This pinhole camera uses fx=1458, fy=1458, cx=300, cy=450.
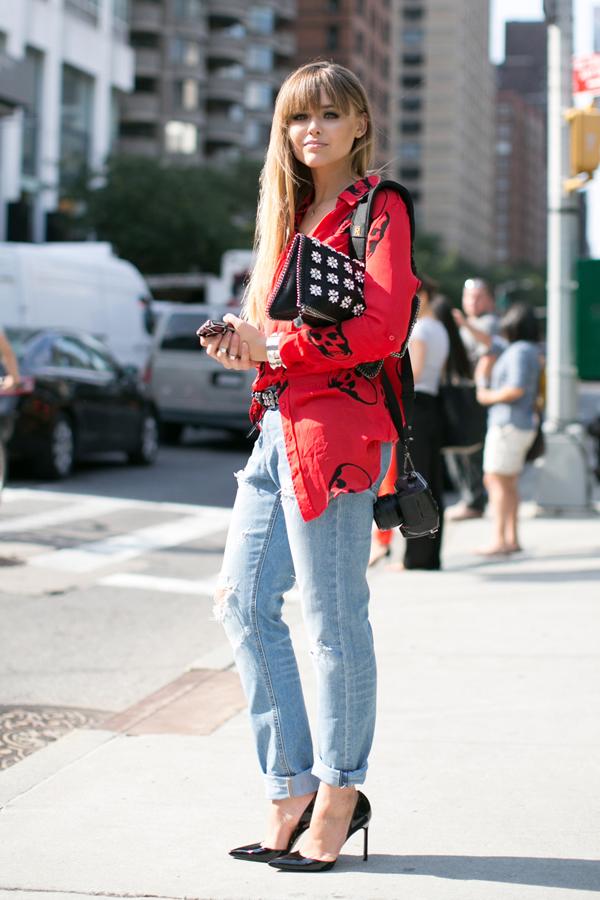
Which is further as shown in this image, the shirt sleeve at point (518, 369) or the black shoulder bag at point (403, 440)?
the shirt sleeve at point (518, 369)

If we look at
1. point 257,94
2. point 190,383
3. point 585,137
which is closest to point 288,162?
point 585,137

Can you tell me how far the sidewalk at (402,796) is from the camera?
132 inches

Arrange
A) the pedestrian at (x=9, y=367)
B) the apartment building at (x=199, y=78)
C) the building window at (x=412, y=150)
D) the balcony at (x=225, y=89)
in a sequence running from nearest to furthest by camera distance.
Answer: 1. the pedestrian at (x=9, y=367)
2. the apartment building at (x=199, y=78)
3. the balcony at (x=225, y=89)
4. the building window at (x=412, y=150)

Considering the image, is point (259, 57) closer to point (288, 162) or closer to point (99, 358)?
point (99, 358)

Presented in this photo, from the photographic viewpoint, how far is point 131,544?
1034 centimetres

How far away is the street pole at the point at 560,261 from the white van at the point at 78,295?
26.6ft

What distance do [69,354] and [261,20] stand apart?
277 ft

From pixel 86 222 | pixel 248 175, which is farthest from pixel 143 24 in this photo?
pixel 86 222

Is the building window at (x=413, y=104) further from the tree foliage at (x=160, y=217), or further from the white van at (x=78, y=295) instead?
the white van at (x=78, y=295)

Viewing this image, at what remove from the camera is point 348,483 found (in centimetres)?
333

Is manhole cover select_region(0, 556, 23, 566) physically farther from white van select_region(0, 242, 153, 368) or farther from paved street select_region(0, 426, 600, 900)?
white van select_region(0, 242, 153, 368)

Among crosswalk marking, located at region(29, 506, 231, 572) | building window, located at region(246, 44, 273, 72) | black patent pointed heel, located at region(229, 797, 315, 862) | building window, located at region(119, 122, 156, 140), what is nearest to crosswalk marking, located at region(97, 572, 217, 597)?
crosswalk marking, located at region(29, 506, 231, 572)

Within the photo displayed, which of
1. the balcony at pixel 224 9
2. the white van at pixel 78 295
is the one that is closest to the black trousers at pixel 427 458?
the white van at pixel 78 295

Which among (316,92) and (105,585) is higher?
(316,92)
